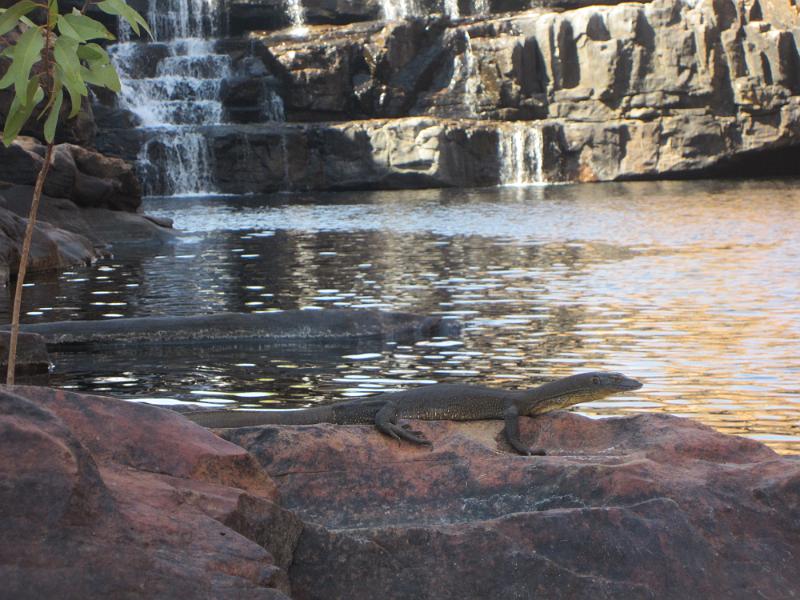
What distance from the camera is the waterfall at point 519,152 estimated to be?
54.4 m

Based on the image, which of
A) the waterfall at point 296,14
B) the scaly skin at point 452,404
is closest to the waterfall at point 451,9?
the waterfall at point 296,14

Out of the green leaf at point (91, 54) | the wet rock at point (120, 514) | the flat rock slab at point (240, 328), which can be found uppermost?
the green leaf at point (91, 54)

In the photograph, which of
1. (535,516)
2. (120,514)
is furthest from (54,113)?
(535,516)

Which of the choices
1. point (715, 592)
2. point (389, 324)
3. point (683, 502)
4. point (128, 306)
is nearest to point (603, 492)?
point (683, 502)

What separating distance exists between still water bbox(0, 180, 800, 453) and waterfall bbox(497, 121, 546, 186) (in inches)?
665

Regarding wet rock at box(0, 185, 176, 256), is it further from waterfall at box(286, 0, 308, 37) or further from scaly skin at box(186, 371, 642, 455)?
waterfall at box(286, 0, 308, 37)

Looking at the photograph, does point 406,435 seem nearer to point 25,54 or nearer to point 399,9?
point 25,54

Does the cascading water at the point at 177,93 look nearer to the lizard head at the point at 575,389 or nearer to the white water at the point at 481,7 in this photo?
the white water at the point at 481,7

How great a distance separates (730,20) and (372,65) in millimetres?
15037

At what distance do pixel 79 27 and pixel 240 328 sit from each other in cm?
986

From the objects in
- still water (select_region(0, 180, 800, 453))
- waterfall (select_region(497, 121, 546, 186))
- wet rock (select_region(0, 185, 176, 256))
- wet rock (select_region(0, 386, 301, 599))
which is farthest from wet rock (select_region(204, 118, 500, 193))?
wet rock (select_region(0, 386, 301, 599))

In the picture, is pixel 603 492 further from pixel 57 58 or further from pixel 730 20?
pixel 730 20

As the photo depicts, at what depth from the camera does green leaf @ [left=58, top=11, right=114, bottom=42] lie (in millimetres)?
4840

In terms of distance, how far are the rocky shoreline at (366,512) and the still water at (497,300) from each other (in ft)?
12.5
